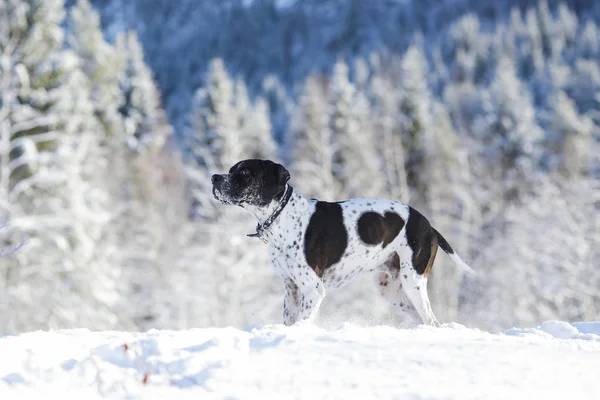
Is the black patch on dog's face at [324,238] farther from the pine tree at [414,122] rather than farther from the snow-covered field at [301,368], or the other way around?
the pine tree at [414,122]

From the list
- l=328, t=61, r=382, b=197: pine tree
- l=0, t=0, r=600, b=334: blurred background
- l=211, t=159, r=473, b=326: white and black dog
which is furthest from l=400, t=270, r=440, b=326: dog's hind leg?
l=328, t=61, r=382, b=197: pine tree

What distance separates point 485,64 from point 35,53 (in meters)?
73.6

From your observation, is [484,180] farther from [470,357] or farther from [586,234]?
[470,357]

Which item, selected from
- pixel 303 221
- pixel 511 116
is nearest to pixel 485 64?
pixel 511 116

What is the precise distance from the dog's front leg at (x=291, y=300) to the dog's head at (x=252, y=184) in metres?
0.69

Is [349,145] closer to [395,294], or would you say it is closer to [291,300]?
[395,294]

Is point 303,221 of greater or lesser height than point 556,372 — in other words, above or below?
above

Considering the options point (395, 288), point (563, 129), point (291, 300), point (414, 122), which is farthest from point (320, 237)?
point (563, 129)

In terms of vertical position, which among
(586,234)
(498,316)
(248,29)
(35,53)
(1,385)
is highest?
(248,29)

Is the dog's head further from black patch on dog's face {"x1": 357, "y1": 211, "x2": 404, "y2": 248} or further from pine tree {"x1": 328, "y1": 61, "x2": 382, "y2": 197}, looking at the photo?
pine tree {"x1": 328, "y1": 61, "x2": 382, "y2": 197}

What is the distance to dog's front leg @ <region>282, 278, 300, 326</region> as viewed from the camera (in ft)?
16.1

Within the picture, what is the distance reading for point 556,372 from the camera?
3.03 metres

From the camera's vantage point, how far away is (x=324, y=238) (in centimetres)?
493

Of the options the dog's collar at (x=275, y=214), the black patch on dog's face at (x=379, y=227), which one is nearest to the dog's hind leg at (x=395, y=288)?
the black patch on dog's face at (x=379, y=227)
